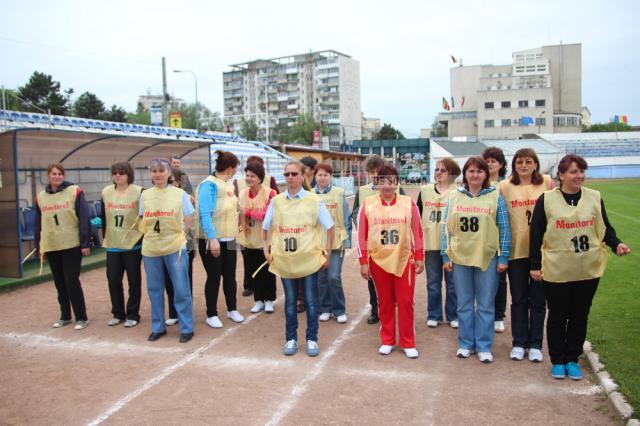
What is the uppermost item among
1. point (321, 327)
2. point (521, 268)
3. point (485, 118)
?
point (485, 118)

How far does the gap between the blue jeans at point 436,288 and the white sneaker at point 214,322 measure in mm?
2624

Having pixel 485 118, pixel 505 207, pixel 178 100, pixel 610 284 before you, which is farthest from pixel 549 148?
pixel 178 100

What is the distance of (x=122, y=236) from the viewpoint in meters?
6.72

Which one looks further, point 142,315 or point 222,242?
point 142,315

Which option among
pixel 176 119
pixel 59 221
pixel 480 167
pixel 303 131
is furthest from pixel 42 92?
pixel 480 167

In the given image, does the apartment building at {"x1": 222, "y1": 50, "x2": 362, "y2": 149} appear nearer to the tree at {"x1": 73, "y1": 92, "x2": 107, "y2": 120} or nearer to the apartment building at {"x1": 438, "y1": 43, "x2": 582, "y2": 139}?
the apartment building at {"x1": 438, "y1": 43, "x2": 582, "y2": 139}

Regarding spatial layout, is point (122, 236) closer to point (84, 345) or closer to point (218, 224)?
point (218, 224)

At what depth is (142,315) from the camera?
735 cm

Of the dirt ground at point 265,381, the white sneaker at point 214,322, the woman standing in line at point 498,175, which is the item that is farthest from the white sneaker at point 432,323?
the white sneaker at point 214,322

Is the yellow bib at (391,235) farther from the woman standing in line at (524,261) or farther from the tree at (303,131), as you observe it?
the tree at (303,131)

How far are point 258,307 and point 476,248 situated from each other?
11.2 feet

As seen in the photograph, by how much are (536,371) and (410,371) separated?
1.17 meters

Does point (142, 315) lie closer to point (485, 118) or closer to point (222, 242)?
point (222, 242)

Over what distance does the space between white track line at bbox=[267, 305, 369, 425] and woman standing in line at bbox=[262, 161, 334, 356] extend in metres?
0.19
